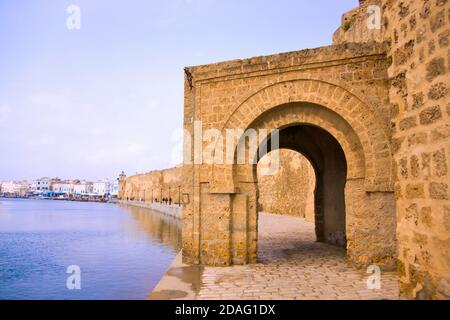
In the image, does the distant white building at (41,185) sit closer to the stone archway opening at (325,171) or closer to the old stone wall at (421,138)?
the stone archway opening at (325,171)

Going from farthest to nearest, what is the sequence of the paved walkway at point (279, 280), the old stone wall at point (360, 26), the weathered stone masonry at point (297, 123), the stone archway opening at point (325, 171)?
1. the old stone wall at point (360, 26)
2. the stone archway opening at point (325, 171)
3. the weathered stone masonry at point (297, 123)
4. the paved walkway at point (279, 280)

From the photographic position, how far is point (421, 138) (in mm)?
3268

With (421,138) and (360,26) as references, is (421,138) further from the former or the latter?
(360,26)

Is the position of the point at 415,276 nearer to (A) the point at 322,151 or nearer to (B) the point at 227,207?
(B) the point at 227,207

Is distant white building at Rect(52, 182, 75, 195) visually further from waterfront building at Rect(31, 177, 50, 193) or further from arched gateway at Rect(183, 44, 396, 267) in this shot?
arched gateway at Rect(183, 44, 396, 267)

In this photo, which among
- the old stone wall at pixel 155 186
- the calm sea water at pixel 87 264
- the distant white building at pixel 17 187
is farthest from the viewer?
the distant white building at pixel 17 187

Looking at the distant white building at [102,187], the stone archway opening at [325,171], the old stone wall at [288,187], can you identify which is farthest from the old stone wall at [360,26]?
the distant white building at [102,187]

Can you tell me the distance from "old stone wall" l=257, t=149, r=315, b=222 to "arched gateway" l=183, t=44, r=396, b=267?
11.5 m

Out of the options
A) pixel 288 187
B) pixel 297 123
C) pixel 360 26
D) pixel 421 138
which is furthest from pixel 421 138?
pixel 288 187

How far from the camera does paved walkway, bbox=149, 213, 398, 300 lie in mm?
5477

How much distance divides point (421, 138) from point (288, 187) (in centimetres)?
2208

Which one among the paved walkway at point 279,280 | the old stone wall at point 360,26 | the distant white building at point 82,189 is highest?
the old stone wall at point 360,26

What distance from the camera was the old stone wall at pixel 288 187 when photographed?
22.5 meters
